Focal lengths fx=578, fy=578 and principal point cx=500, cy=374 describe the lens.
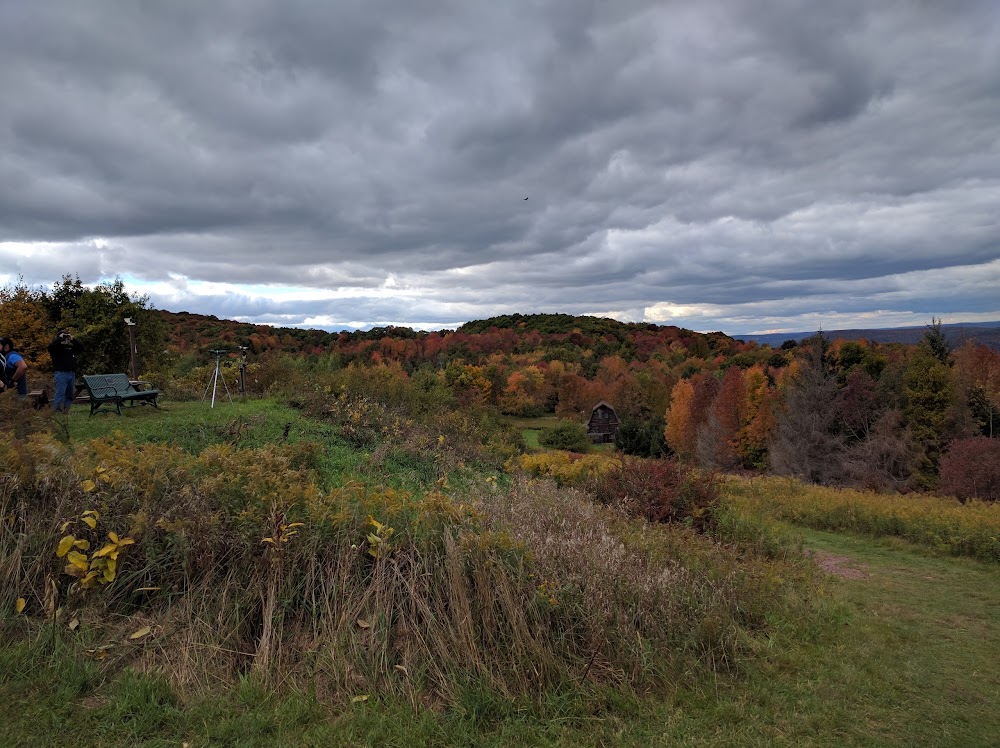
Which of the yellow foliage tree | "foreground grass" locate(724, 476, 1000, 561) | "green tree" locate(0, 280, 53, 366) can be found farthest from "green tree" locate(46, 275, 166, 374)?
the yellow foliage tree

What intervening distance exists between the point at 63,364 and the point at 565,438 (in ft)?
126

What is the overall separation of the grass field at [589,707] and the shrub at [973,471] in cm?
1959

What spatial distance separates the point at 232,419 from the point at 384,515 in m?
6.52

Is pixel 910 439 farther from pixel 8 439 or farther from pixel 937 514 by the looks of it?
pixel 8 439

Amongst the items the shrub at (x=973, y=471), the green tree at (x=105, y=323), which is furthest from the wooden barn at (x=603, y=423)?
the green tree at (x=105, y=323)

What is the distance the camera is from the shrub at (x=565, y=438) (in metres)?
45.9

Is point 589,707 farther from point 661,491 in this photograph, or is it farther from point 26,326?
point 26,326

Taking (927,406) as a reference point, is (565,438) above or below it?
below

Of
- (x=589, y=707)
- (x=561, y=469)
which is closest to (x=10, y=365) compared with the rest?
(x=561, y=469)

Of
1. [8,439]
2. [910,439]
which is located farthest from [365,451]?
[910,439]

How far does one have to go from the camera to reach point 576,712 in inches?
141

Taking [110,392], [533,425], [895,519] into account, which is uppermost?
[110,392]

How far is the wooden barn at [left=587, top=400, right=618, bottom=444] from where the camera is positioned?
5776cm

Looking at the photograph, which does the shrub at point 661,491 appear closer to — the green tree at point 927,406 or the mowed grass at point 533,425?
the green tree at point 927,406
